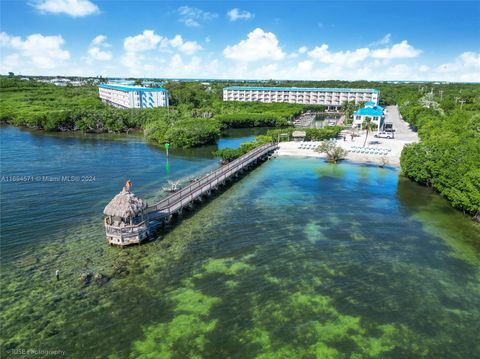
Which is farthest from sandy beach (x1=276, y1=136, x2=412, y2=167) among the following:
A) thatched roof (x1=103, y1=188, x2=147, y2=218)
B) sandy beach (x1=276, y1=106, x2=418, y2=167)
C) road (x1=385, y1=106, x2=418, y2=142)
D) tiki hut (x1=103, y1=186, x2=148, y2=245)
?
thatched roof (x1=103, y1=188, x2=147, y2=218)

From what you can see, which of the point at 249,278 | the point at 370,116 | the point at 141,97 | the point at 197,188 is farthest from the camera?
the point at 141,97

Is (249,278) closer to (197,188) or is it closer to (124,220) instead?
(124,220)

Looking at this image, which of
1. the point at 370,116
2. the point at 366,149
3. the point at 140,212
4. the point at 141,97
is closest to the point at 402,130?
the point at 370,116

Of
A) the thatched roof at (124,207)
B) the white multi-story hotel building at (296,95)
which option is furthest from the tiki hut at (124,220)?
the white multi-story hotel building at (296,95)

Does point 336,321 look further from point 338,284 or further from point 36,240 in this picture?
point 36,240

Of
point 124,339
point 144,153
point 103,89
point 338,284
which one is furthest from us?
point 103,89

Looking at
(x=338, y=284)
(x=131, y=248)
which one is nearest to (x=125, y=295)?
(x=131, y=248)

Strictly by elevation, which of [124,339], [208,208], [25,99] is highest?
[25,99]
